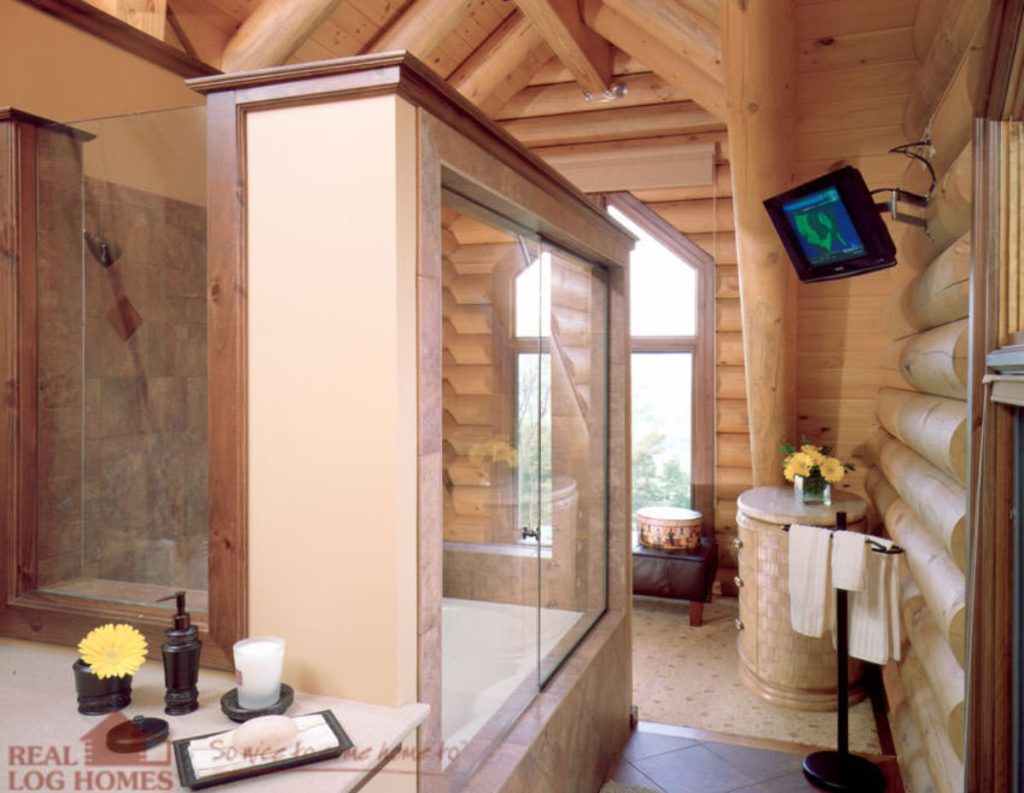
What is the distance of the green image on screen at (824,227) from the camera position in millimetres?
2670

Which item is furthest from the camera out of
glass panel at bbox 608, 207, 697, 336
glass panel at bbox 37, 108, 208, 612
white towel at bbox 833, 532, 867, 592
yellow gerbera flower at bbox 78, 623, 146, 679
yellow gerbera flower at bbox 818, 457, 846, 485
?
glass panel at bbox 608, 207, 697, 336

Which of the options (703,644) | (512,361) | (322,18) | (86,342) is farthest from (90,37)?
(703,644)

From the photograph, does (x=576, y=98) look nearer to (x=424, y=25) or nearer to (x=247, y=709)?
(x=424, y=25)

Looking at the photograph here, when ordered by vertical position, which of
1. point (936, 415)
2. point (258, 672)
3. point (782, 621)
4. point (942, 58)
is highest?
point (942, 58)

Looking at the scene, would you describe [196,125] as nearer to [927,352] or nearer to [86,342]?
[86,342]

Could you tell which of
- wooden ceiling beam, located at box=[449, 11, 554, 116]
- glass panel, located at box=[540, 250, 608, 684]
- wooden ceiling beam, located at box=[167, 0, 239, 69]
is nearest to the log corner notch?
glass panel, located at box=[540, 250, 608, 684]

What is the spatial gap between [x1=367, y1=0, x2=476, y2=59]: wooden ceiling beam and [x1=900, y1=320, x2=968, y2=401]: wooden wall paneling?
2396mm

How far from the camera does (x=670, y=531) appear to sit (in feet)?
15.3

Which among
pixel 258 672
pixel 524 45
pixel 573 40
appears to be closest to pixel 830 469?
pixel 573 40

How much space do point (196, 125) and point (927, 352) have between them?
2462mm

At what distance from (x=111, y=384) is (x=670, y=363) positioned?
3.87m

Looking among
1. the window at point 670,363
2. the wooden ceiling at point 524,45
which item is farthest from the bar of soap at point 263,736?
the window at point 670,363

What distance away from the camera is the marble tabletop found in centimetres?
355

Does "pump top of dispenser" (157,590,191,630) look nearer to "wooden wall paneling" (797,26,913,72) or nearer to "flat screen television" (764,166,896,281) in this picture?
"flat screen television" (764,166,896,281)
